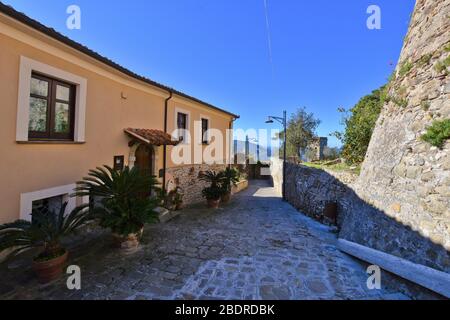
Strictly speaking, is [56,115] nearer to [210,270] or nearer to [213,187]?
[210,270]

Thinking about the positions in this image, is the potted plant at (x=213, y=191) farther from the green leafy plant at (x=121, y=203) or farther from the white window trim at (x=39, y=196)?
the white window trim at (x=39, y=196)

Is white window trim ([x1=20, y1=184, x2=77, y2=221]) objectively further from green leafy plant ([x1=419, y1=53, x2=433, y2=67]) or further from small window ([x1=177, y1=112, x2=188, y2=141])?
green leafy plant ([x1=419, y1=53, x2=433, y2=67])

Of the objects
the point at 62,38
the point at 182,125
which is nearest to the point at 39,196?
the point at 62,38

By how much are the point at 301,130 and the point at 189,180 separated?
16.6 meters

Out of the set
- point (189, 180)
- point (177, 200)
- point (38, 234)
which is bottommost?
point (177, 200)

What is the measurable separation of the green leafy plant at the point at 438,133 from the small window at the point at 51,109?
281 inches

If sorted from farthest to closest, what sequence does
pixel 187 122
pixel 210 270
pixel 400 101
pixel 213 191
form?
pixel 187 122
pixel 213 191
pixel 400 101
pixel 210 270

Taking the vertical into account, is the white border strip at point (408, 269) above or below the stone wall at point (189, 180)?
below

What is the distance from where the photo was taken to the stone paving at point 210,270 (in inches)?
118

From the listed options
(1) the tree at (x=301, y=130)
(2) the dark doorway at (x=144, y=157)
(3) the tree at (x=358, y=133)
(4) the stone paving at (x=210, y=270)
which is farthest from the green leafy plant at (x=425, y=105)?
(1) the tree at (x=301, y=130)

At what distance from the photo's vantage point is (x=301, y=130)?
22.5m

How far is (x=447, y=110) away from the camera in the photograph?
10.3 feet

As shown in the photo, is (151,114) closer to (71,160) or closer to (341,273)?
(71,160)
